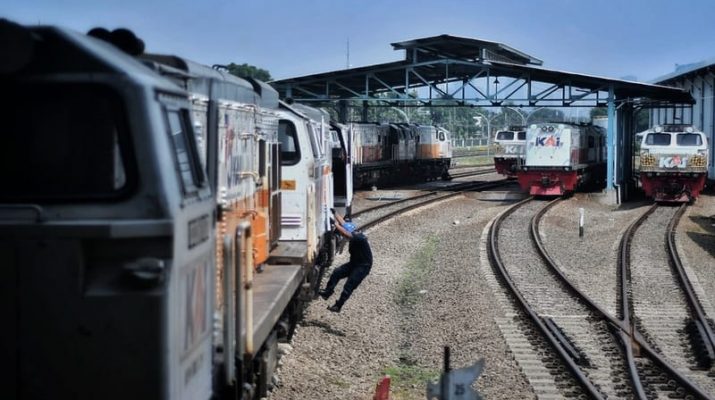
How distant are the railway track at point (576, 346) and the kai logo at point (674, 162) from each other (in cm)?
1455

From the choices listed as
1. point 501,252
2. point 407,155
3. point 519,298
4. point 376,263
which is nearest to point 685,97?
point 407,155

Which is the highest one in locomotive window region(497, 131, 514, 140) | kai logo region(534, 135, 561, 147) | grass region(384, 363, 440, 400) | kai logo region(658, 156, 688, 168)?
locomotive window region(497, 131, 514, 140)

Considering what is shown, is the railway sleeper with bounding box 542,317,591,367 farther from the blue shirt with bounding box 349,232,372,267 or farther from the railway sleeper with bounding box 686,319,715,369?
the blue shirt with bounding box 349,232,372,267

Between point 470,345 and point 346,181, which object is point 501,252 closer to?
point 346,181

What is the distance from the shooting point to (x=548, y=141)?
34.1 metres

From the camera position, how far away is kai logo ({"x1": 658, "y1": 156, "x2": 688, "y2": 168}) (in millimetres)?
30641

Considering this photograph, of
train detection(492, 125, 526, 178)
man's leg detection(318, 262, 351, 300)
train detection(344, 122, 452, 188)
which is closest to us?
man's leg detection(318, 262, 351, 300)

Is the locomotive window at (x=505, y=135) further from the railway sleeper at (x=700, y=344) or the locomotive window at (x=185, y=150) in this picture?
the locomotive window at (x=185, y=150)

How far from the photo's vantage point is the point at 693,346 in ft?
37.8

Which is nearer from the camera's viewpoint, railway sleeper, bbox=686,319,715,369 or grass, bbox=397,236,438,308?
railway sleeper, bbox=686,319,715,369

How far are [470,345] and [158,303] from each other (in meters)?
7.91

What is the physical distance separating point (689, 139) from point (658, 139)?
1003 millimetres

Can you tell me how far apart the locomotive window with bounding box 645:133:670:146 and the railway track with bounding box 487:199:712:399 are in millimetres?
15263

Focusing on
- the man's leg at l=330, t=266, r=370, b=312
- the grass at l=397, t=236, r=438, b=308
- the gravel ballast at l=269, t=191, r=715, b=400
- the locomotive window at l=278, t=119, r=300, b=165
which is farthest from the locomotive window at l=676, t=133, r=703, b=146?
the locomotive window at l=278, t=119, r=300, b=165
